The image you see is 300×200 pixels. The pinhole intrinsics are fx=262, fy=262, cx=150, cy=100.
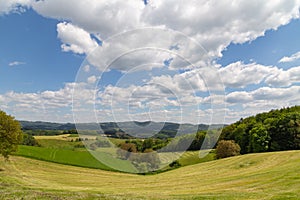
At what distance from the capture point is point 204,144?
82.3 m

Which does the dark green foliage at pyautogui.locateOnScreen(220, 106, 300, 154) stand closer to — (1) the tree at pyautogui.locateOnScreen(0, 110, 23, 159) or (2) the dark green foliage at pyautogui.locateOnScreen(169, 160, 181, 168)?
(2) the dark green foliage at pyautogui.locateOnScreen(169, 160, 181, 168)

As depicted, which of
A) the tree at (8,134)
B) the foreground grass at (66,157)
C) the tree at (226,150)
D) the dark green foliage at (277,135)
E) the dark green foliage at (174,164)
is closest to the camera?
the tree at (8,134)

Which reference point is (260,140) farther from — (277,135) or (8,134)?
(8,134)

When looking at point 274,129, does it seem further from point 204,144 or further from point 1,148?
point 1,148

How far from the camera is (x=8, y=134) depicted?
1722 inches

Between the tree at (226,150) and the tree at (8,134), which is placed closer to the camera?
the tree at (8,134)

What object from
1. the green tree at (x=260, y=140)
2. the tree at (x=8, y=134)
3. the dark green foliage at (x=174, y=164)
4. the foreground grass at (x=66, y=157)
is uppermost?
the tree at (x=8, y=134)

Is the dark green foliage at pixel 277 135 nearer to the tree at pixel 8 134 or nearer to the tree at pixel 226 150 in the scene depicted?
the tree at pixel 226 150

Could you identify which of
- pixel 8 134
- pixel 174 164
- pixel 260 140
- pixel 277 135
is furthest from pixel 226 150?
pixel 8 134

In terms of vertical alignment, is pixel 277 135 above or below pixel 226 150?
above

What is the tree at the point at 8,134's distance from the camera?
4325cm

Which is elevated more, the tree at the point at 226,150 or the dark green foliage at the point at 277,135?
the dark green foliage at the point at 277,135

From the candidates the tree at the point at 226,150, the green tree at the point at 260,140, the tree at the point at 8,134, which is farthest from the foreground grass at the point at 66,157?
the green tree at the point at 260,140

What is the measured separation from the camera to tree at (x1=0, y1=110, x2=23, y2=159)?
43.2 m
